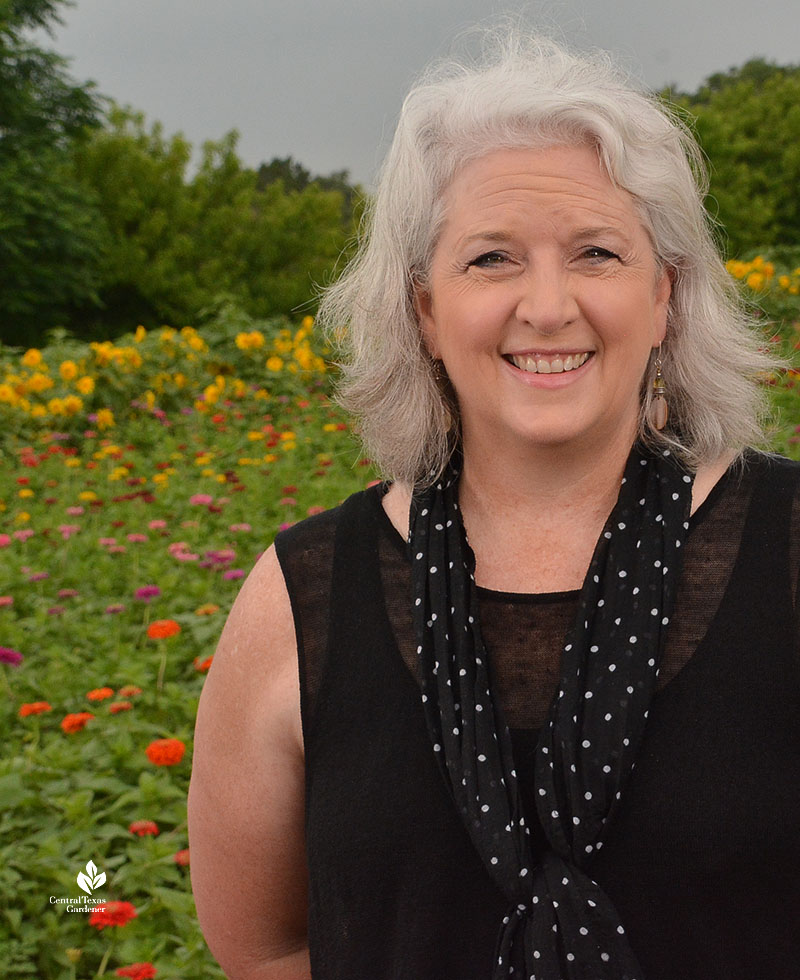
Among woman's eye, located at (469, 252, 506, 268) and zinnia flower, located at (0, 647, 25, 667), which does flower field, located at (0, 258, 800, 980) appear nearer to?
zinnia flower, located at (0, 647, 25, 667)

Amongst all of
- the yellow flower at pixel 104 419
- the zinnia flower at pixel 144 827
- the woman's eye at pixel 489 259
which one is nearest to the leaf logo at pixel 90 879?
the zinnia flower at pixel 144 827

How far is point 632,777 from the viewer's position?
4.83 feet

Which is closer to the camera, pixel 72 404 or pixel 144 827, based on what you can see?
pixel 144 827

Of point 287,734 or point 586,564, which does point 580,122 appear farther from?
point 287,734

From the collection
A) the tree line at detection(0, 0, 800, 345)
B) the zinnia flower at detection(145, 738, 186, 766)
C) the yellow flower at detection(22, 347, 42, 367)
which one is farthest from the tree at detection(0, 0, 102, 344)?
the zinnia flower at detection(145, 738, 186, 766)

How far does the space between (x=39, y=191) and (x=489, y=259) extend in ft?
81.4

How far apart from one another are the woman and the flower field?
0.67 metres

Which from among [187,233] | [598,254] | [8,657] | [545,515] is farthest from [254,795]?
[187,233]

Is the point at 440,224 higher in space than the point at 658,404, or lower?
higher

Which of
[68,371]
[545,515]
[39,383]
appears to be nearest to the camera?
[545,515]

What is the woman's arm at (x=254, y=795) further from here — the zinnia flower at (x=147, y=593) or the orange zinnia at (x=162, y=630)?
the zinnia flower at (x=147, y=593)

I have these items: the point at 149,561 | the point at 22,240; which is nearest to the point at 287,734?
the point at 149,561

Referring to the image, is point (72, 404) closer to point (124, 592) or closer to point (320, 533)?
point (124, 592)

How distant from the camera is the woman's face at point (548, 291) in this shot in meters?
1.53
